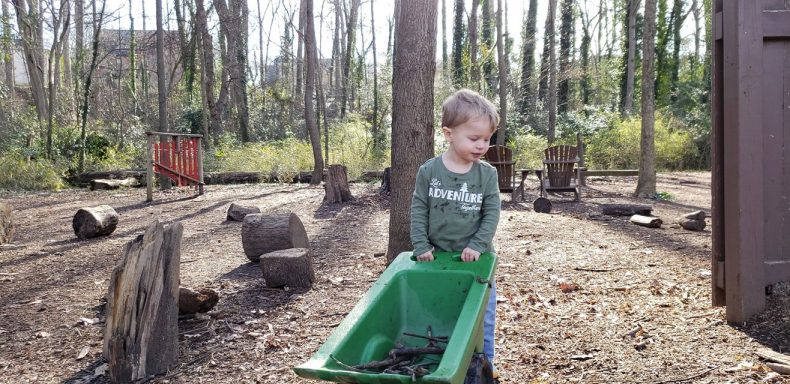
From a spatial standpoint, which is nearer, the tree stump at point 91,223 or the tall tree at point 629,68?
the tree stump at point 91,223

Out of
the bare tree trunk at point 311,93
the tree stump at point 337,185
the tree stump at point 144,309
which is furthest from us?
the bare tree trunk at point 311,93

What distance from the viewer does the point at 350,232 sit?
7.94m

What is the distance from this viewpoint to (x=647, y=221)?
26.0 feet

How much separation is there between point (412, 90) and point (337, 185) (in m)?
5.96

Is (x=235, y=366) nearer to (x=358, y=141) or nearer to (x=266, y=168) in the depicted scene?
(x=266, y=168)

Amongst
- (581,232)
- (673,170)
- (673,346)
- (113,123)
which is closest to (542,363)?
(673,346)

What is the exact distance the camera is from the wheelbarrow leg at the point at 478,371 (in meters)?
2.29

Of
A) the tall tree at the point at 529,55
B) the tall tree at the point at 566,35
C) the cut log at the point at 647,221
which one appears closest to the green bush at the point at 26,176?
the cut log at the point at 647,221

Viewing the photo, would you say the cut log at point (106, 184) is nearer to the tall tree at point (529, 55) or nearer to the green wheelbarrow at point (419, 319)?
the green wheelbarrow at point (419, 319)

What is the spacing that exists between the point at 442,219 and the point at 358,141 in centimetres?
1726

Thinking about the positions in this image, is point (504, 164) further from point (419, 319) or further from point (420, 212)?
point (419, 319)

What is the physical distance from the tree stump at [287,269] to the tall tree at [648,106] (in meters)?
8.68

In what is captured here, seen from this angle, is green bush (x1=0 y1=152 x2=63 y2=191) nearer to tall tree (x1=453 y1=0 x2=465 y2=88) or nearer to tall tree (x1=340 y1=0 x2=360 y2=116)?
tall tree (x1=340 y1=0 x2=360 y2=116)

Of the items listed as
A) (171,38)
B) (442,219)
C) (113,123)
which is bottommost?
(442,219)
